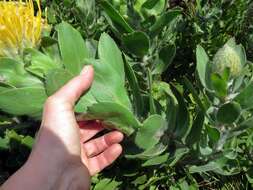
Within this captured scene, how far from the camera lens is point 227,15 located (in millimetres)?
1927

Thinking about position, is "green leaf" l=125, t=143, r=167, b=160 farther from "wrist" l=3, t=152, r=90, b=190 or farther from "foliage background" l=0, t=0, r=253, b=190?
"wrist" l=3, t=152, r=90, b=190

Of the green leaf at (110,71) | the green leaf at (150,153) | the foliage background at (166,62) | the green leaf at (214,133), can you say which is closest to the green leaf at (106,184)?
the foliage background at (166,62)

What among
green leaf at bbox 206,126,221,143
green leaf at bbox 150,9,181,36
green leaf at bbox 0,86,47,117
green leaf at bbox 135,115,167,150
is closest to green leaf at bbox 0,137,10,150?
green leaf at bbox 0,86,47,117

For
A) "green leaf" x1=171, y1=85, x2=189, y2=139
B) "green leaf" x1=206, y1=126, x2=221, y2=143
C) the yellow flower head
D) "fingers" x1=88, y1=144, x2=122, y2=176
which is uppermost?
the yellow flower head

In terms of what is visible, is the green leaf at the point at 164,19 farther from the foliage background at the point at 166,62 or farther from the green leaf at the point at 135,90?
the green leaf at the point at 135,90

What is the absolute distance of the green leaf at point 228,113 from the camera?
1.02 m

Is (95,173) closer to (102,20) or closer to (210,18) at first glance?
(102,20)

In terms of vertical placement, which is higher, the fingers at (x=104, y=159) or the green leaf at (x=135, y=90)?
the green leaf at (x=135, y=90)

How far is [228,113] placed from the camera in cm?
106

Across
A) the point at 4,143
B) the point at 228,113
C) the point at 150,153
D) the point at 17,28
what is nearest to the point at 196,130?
the point at 150,153

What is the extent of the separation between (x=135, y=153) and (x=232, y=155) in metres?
0.30

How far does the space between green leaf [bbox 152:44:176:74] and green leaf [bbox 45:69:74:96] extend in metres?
0.44

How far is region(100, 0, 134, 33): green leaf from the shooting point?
1.21 meters

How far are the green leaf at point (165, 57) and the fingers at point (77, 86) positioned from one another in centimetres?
40
